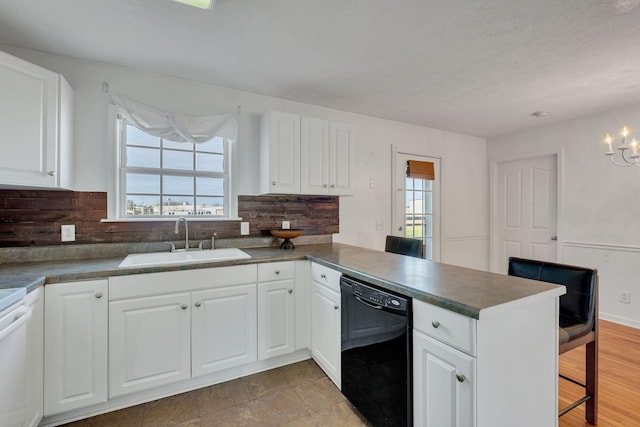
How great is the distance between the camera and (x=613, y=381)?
2.10 meters

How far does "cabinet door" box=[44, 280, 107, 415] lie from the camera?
1.61 meters

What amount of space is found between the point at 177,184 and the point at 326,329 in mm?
1737

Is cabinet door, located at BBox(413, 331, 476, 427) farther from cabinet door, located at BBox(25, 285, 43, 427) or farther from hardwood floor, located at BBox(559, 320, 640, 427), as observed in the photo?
cabinet door, located at BBox(25, 285, 43, 427)

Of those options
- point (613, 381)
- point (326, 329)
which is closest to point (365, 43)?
point (326, 329)

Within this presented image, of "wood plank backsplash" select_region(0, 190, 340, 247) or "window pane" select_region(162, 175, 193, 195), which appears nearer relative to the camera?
"wood plank backsplash" select_region(0, 190, 340, 247)

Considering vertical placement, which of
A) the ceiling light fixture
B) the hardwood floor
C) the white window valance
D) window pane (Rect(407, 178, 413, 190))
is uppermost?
the ceiling light fixture

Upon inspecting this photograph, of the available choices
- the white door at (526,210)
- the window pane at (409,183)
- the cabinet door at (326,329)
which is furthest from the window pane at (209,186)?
the white door at (526,210)

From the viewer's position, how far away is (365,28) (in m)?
1.79

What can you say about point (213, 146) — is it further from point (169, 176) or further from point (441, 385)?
point (441, 385)

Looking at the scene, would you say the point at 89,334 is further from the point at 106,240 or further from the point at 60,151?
the point at 60,151

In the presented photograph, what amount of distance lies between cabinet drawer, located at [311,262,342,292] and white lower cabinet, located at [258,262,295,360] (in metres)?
0.18

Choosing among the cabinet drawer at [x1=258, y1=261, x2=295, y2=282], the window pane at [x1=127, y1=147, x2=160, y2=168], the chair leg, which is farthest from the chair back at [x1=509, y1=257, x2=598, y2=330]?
the window pane at [x1=127, y1=147, x2=160, y2=168]

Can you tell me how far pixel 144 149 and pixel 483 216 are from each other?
450 centimetres

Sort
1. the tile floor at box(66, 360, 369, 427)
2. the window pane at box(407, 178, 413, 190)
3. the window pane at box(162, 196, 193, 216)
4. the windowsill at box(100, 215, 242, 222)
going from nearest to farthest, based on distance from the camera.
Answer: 1. the tile floor at box(66, 360, 369, 427)
2. the windowsill at box(100, 215, 242, 222)
3. the window pane at box(162, 196, 193, 216)
4. the window pane at box(407, 178, 413, 190)
